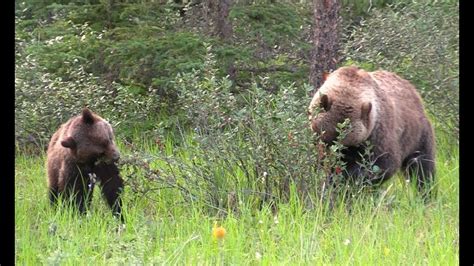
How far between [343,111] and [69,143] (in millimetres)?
2650

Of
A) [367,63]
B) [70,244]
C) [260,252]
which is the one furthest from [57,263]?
[367,63]

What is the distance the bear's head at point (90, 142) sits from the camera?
314 inches

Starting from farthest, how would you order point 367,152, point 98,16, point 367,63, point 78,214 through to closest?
point 98,16 → point 367,63 → point 78,214 → point 367,152

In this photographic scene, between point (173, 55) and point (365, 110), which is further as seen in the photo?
point (173, 55)

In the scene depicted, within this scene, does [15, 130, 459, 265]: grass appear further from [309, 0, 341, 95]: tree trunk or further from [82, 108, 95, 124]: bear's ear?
[309, 0, 341, 95]: tree trunk

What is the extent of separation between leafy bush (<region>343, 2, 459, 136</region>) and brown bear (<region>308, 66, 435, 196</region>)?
125 centimetres

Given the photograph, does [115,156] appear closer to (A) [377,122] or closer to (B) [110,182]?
(B) [110,182]

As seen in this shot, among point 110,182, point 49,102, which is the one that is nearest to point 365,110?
point 110,182

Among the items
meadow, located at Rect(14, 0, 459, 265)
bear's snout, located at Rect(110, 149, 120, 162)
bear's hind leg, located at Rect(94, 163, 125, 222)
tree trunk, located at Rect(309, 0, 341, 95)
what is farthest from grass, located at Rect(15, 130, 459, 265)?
tree trunk, located at Rect(309, 0, 341, 95)

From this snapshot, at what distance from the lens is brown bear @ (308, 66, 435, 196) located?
763 cm

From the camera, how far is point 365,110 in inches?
301

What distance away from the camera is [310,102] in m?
8.18
